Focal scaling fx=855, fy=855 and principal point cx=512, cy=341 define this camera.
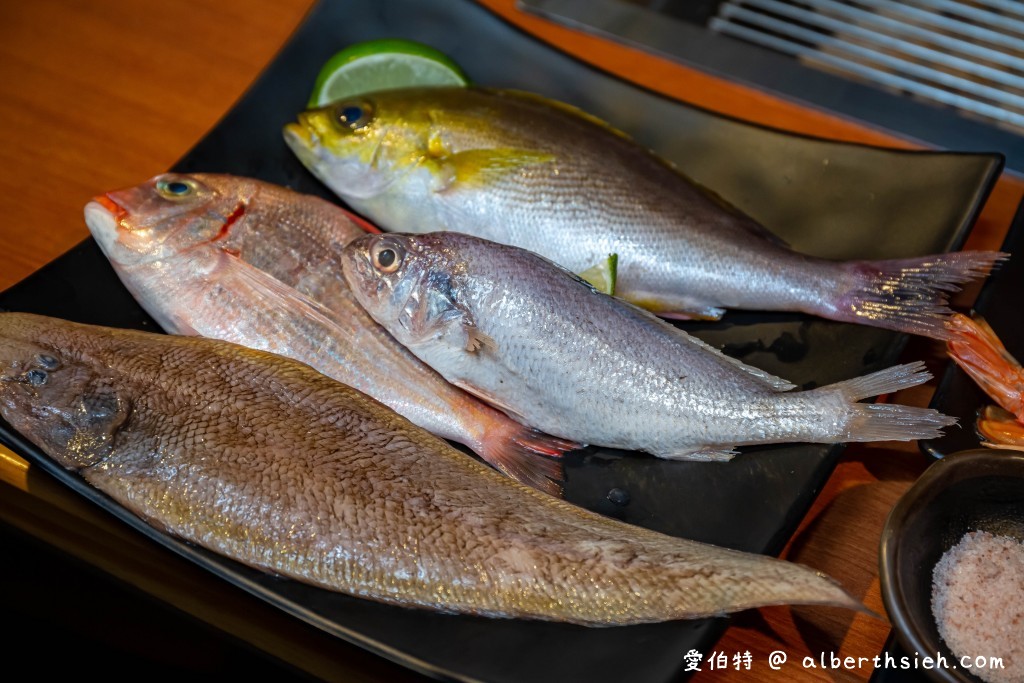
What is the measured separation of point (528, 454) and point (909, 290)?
0.82m

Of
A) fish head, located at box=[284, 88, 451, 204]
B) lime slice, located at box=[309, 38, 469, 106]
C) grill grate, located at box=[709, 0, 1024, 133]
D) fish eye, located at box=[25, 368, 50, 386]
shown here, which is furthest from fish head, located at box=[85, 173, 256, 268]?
grill grate, located at box=[709, 0, 1024, 133]

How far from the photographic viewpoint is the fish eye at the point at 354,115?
192 cm

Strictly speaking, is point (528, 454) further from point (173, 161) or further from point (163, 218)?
point (173, 161)

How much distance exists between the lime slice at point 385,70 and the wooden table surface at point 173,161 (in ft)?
1.42

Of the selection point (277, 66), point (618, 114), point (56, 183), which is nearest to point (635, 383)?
point (618, 114)

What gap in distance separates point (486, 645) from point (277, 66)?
1639 millimetres

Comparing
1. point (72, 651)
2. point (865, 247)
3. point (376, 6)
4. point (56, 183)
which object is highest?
point (376, 6)

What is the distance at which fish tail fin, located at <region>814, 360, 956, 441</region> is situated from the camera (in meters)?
1.44

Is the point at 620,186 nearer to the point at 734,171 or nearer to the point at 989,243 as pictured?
the point at 734,171

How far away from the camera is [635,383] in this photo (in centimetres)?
148

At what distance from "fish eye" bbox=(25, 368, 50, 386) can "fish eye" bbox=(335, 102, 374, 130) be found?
33.3 inches

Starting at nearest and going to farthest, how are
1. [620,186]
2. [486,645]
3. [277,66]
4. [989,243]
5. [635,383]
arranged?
[486,645]
[635,383]
[620,186]
[989,243]
[277,66]

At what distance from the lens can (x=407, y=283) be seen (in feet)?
5.06

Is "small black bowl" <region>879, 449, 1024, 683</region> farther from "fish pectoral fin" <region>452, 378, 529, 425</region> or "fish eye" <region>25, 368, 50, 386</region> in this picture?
"fish eye" <region>25, 368, 50, 386</region>
